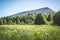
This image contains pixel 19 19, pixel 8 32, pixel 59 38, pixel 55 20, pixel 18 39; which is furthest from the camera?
pixel 19 19

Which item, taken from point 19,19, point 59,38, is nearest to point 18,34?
point 59,38

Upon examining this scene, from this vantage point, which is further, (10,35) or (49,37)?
(10,35)

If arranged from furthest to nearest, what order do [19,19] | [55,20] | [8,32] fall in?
[19,19] → [55,20] → [8,32]

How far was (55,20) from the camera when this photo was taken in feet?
78.9

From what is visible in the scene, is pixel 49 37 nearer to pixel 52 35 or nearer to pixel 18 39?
pixel 52 35

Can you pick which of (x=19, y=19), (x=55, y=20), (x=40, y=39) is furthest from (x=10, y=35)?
(x=19, y=19)

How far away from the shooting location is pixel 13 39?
6.39 meters

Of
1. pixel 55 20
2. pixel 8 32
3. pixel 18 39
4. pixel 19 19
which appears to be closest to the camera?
pixel 18 39

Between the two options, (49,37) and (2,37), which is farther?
(2,37)

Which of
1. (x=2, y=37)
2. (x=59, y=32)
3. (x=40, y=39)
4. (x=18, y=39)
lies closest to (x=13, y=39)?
(x=18, y=39)

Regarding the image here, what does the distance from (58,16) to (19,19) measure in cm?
1868

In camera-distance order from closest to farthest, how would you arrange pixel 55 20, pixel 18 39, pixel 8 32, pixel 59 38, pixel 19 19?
1. pixel 59 38
2. pixel 18 39
3. pixel 8 32
4. pixel 55 20
5. pixel 19 19

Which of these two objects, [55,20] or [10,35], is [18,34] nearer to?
[10,35]

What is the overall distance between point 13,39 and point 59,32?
5.60ft
